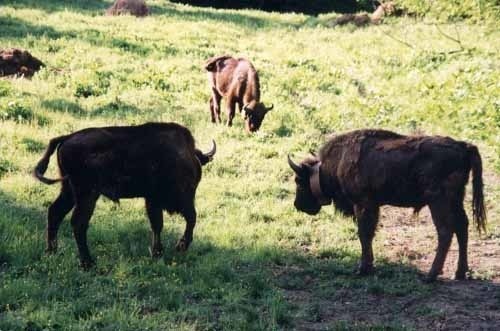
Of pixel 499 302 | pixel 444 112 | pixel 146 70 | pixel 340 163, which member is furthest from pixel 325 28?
pixel 499 302

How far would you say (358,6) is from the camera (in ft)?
159

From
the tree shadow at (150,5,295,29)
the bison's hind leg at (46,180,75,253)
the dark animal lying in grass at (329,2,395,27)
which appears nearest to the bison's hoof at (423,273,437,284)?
the bison's hind leg at (46,180,75,253)

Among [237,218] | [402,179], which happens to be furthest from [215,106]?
[402,179]

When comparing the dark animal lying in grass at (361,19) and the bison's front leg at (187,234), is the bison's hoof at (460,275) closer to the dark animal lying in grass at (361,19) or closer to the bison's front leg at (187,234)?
the bison's front leg at (187,234)

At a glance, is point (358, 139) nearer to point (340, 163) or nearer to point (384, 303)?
point (340, 163)

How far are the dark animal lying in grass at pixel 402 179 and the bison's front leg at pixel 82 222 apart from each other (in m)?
3.16

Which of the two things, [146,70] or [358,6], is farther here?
[358,6]

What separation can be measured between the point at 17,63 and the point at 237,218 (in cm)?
998

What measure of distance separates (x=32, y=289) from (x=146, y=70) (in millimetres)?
12491

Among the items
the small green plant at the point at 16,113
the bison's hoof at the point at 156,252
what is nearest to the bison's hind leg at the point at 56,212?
the bison's hoof at the point at 156,252

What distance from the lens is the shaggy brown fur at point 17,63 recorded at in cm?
1761

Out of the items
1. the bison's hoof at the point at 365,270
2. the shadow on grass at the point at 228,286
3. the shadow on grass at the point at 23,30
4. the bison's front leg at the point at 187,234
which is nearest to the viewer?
the shadow on grass at the point at 228,286

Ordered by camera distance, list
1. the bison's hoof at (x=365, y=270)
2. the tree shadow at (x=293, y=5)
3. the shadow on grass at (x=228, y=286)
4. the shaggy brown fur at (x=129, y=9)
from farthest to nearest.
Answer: the tree shadow at (x=293, y=5)
the shaggy brown fur at (x=129, y=9)
the bison's hoof at (x=365, y=270)
the shadow on grass at (x=228, y=286)

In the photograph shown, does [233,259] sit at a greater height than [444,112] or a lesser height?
lesser
